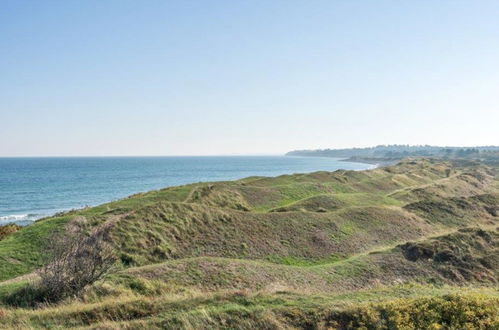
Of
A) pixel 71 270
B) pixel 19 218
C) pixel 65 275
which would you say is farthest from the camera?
pixel 19 218

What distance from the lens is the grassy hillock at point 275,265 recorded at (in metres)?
11.5

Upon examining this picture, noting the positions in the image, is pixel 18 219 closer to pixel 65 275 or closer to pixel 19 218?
pixel 19 218

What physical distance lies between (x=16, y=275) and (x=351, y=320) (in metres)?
24.1

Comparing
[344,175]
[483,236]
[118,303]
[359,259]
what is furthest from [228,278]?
[344,175]

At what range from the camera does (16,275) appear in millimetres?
25391

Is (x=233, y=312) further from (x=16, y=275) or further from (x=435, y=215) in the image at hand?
(x=435, y=215)

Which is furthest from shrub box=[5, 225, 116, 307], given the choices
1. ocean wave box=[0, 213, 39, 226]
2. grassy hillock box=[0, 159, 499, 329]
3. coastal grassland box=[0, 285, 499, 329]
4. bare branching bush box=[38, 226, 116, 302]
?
ocean wave box=[0, 213, 39, 226]

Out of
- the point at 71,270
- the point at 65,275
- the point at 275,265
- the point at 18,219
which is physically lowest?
the point at 18,219

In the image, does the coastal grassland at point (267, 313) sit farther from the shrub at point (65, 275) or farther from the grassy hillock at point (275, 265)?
the shrub at point (65, 275)

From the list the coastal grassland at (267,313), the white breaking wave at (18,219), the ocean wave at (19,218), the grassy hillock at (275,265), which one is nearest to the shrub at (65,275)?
the grassy hillock at (275,265)

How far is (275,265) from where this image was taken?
26.8 meters

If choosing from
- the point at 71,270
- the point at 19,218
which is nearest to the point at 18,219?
the point at 19,218

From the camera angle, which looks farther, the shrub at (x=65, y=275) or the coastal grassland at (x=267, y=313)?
the shrub at (x=65, y=275)

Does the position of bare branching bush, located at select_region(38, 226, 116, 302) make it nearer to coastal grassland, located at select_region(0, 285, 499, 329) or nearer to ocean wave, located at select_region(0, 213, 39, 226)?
coastal grassland, located at select_region(0, 285, 499, 329)
